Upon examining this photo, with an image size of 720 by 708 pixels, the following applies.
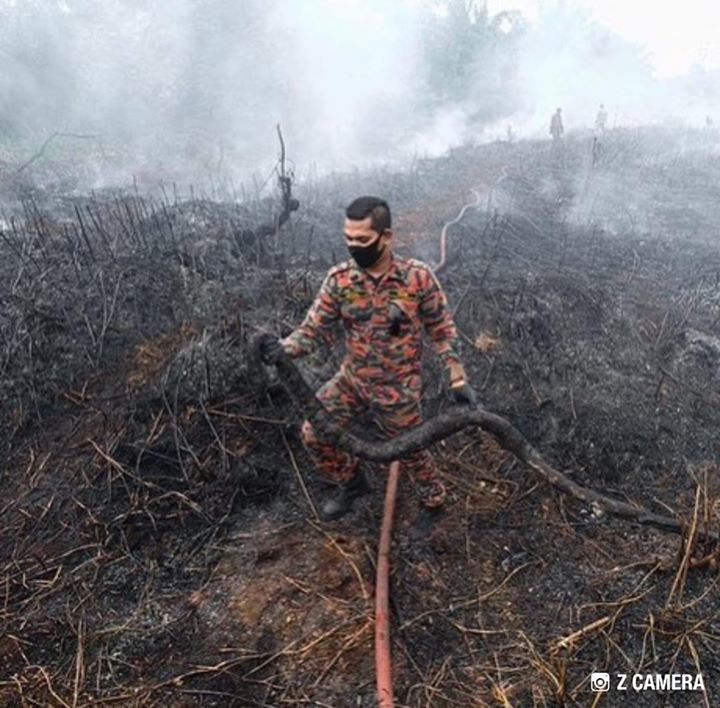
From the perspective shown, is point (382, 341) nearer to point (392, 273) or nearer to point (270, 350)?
point (392, 273)

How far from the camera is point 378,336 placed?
300cm

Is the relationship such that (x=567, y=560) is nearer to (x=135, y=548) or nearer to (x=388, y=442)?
(x=388, y=442)

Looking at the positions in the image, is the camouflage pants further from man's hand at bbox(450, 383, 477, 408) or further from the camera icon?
the camera icon

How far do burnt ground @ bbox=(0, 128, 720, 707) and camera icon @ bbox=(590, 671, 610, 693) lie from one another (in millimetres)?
37

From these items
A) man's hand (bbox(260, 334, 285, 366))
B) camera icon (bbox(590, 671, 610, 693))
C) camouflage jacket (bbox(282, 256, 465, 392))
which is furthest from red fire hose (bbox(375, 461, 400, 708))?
man's hand (bbox(260, 334, 285, 366))

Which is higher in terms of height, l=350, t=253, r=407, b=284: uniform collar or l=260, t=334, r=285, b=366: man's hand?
l=350, t=253, r=407, b=284: uniform collar

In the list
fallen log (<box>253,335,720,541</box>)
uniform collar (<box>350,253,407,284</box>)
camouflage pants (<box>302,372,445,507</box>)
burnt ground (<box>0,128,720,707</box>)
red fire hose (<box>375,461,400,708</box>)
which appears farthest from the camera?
camouflage pants (<box>302,372,445,507</box>)

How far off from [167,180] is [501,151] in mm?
8633

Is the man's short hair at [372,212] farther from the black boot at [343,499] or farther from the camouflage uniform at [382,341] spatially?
the black boot at [343,499]

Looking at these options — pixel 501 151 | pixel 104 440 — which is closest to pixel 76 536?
pixel 104 440

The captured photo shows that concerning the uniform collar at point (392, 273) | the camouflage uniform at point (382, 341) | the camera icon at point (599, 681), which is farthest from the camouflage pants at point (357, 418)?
the camera icon at point (599, 681)

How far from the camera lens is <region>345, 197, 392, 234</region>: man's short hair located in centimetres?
274

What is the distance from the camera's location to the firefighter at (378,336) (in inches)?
113

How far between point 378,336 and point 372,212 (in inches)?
24.3
